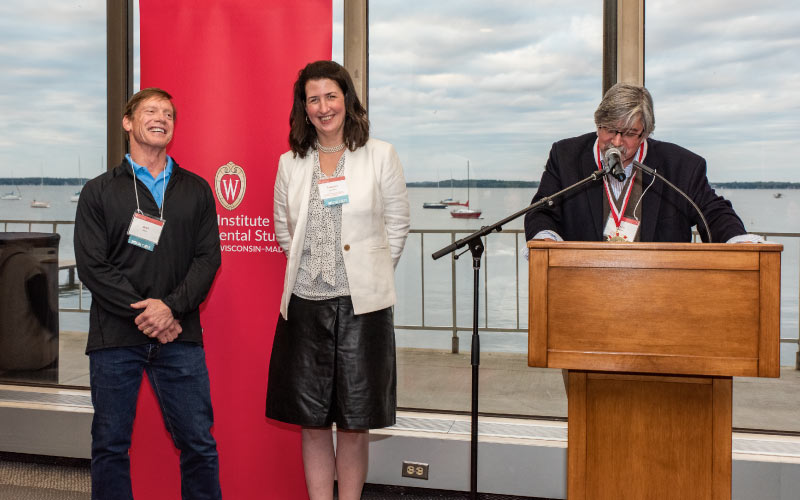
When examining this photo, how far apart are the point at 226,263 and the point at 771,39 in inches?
112

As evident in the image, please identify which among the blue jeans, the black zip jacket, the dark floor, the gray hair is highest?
the gray hair

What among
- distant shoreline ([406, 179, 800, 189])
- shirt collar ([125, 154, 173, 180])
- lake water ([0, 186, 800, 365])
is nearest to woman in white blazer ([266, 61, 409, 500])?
shirt collar ([125, 154, 173, 180])

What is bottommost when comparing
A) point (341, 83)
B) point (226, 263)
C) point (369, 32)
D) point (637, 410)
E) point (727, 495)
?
point (727, 495)

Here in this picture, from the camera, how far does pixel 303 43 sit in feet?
8.12

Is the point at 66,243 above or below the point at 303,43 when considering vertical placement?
below

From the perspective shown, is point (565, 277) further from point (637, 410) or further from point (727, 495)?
point (727, 495)

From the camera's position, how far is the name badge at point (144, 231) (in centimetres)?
215

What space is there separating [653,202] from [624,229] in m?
0.12

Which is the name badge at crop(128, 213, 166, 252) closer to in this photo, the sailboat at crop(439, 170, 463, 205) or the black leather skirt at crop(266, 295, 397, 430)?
the black leather skirt at crop(266, 295, 397, 430)

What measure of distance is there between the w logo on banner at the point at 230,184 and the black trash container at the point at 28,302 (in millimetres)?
1905

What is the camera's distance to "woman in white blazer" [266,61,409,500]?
215 centimetres

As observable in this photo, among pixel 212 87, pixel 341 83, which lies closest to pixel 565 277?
pixel 341 83

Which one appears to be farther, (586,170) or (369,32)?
(369,32)

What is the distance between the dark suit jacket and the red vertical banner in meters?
1.10
